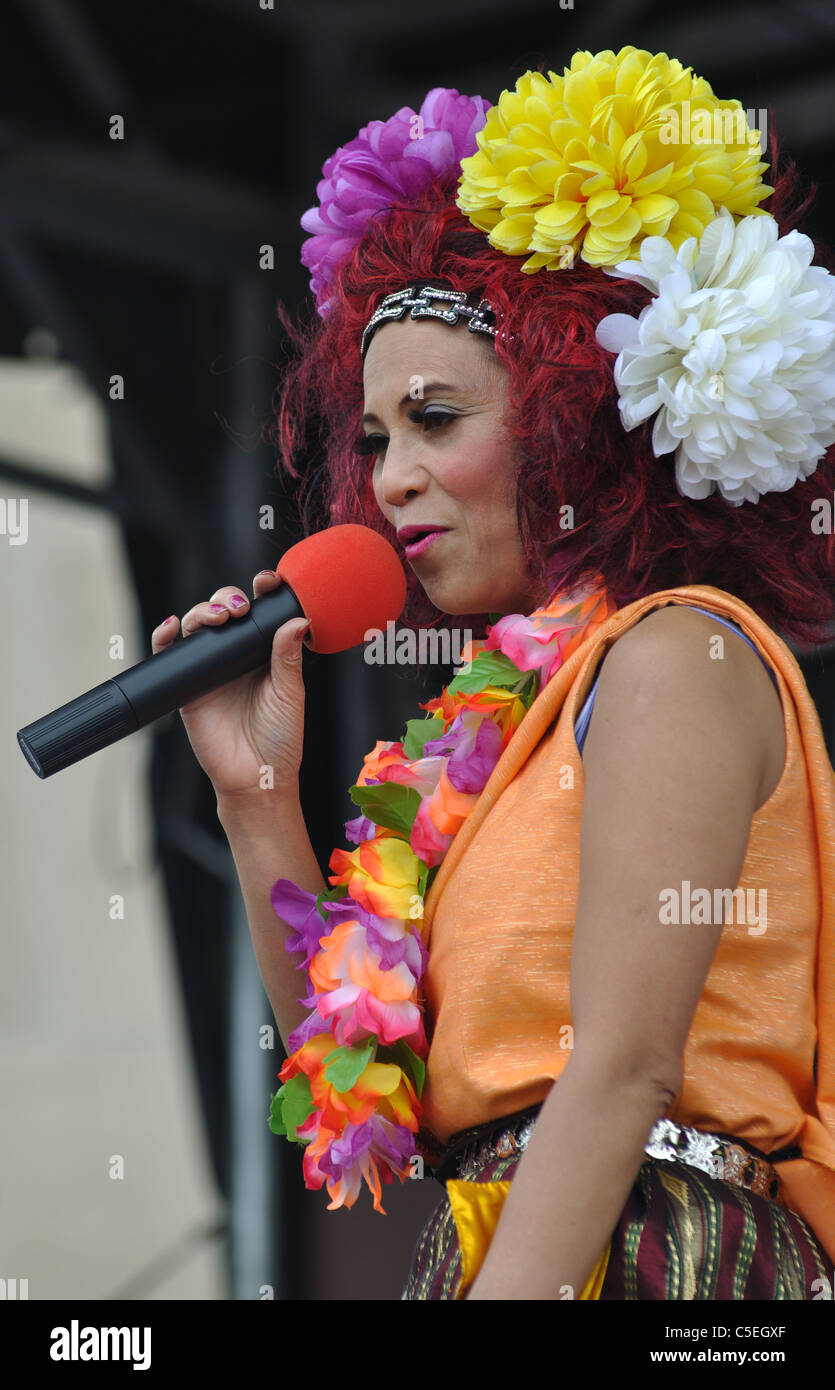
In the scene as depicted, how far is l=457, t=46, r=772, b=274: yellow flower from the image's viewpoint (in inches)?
52.7

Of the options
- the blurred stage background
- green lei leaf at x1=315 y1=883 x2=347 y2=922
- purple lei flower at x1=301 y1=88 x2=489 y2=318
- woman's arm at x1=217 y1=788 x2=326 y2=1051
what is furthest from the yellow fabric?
the blurred stage background

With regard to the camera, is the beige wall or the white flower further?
the beige wall

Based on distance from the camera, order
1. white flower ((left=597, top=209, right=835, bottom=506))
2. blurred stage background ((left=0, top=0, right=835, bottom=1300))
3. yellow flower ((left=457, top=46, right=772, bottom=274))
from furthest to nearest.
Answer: blurred stage background ((left=0, top=0, right=835, bottom=1300))
yellow flower ((left=457, top=46, right=772, bottom=274))
white flower ((left=597, top=209, right=835, bottom=506))

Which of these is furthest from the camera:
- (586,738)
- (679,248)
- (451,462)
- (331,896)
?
(331,896)

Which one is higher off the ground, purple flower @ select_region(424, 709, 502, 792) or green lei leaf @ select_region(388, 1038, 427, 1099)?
purple flower @ select_region(424, 709, 502, 792)

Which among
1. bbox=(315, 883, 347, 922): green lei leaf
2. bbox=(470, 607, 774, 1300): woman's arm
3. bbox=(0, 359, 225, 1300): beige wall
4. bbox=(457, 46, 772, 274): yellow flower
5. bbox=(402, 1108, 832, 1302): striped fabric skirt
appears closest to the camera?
bbox=(470, 607, 774, 1300): woman's arm

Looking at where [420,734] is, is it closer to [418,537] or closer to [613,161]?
[418,537]

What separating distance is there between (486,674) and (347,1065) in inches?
16.8

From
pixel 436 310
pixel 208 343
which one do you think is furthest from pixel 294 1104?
pixel 208 343

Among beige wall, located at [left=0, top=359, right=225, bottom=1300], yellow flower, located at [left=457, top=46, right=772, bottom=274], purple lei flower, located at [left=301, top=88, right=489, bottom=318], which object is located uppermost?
purple lei flower, located at [left=301, top=88, right=489, bottom=318]

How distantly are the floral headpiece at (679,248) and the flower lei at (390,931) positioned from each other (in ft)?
0.68

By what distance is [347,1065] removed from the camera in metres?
1.34

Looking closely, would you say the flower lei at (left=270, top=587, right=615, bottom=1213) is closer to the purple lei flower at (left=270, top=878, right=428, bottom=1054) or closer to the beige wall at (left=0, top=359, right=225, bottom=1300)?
the purple lei flower at (left=270, top=878, right=428, bottom=1054)
